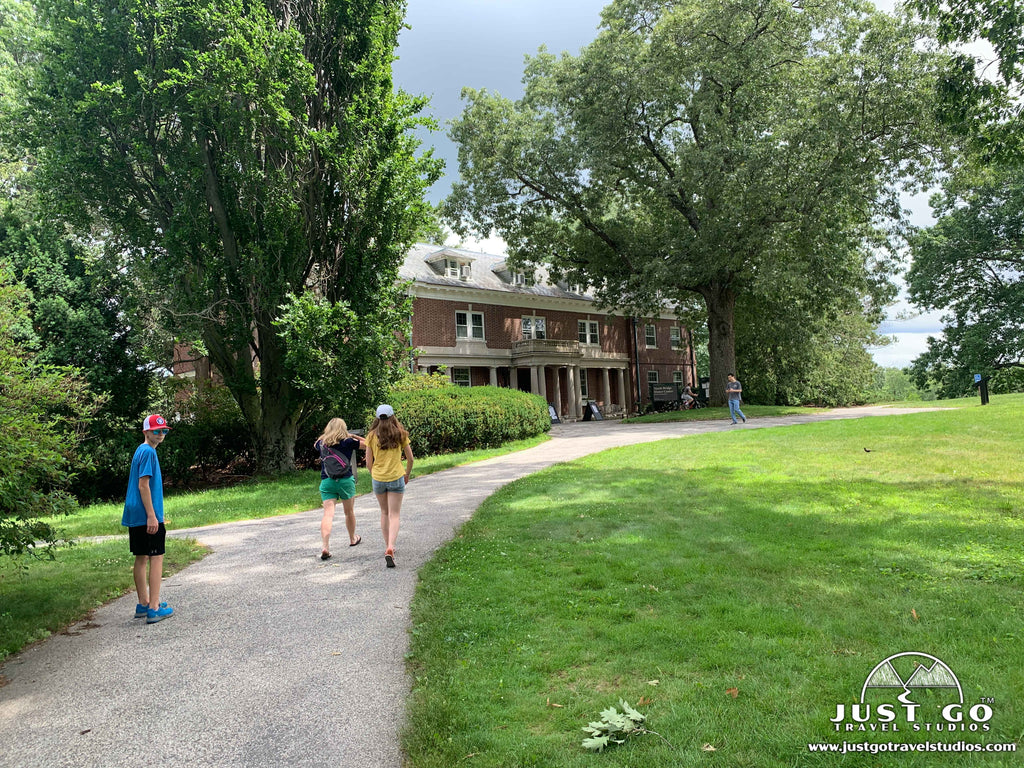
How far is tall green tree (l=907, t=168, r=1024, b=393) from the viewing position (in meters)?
36.5

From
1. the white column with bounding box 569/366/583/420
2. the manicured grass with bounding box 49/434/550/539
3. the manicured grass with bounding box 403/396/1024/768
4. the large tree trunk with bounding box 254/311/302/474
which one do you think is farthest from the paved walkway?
the white column with bounding box 569/366/583/420

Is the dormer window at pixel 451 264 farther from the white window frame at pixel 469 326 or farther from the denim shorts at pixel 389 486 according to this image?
the denim shorts at pixel 389 486

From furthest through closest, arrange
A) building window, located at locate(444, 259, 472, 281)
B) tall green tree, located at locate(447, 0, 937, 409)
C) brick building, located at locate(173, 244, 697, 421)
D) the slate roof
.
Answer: building window, located at locate(444, 259, 472, 281) → the slate roof → brick building, located at locate(173, 244, 697, 421) → tall green tree, located at locate(447, 0, 937, 409)

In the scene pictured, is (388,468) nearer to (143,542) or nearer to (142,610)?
(143,542)

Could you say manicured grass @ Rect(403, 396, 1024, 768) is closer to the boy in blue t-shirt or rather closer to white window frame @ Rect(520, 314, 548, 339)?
the boy in blue t-shirt

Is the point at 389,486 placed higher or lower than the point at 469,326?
lower

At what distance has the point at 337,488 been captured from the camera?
24.2ft

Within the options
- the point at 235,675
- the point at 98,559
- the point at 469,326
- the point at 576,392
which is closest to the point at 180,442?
the point at 98,559

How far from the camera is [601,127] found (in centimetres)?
2550

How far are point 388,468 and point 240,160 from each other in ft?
35.1

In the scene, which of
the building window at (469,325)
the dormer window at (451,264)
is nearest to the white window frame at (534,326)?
the building window at (469,325)

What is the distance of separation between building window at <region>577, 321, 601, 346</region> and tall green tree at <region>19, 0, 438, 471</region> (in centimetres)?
2744

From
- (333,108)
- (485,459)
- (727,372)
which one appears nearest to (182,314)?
(333,108)

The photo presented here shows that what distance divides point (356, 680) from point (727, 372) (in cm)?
2793
